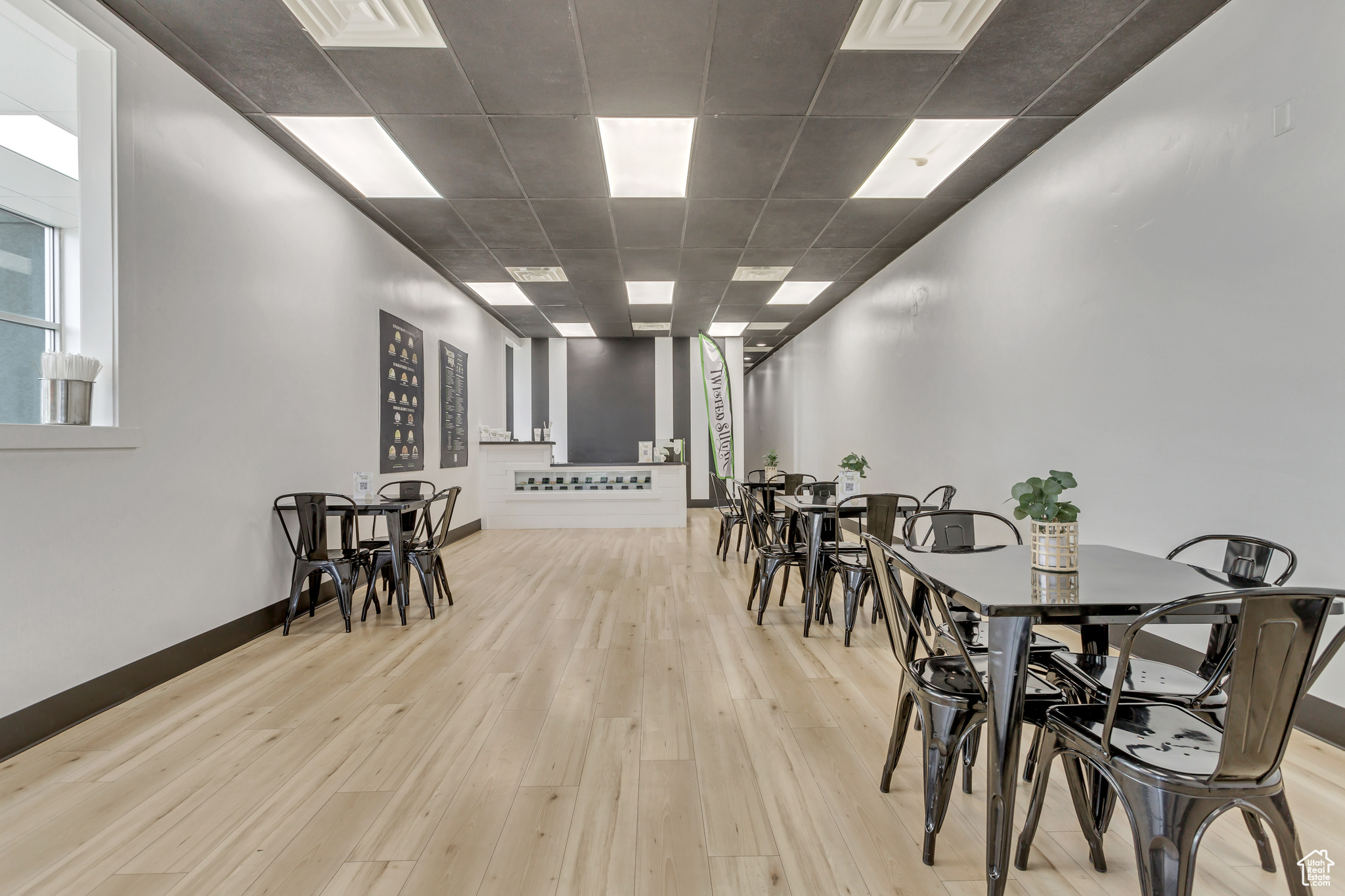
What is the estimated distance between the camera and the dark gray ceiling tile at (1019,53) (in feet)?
9.49

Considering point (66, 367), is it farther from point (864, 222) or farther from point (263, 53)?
point (864, 222)

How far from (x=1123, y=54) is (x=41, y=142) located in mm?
5556

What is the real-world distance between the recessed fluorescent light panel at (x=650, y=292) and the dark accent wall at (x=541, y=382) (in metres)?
3.06

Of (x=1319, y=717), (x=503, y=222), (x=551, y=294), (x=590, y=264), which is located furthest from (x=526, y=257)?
(x=1319, y=717)

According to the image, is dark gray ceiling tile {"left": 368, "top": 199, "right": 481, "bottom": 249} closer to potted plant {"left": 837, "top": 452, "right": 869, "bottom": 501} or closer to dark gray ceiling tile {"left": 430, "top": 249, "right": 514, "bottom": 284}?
dark gray ceiling tile {"left": 430, "top": 249, "right": 514, "bottom": 284}

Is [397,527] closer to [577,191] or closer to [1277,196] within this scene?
[577,191]

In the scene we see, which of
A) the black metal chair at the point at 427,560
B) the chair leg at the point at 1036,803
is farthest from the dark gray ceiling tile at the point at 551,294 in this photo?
the chair leg at the point at 1036,803

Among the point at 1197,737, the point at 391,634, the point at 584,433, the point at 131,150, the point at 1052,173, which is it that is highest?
the point at 1052,173

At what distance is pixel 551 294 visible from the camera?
316 inches

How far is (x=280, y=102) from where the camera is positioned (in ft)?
11.9

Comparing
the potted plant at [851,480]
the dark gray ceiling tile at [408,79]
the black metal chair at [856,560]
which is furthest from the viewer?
the potted plant at [851,480]

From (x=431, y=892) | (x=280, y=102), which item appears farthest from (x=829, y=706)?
(x=280, y=102)

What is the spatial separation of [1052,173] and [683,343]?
24.4 feet

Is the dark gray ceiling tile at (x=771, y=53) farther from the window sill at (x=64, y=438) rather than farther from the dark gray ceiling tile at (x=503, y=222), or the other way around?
the window sill at (x=64, y=438)
